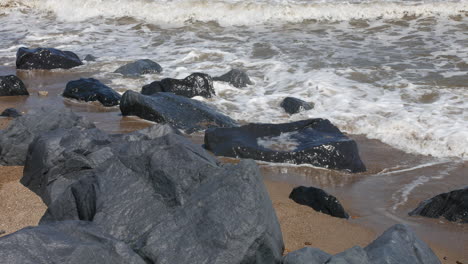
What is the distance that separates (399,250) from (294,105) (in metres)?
4.29

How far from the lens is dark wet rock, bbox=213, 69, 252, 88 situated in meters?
8.34

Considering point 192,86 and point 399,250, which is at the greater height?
point 399,250

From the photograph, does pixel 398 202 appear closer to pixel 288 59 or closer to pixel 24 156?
pixel 24 156

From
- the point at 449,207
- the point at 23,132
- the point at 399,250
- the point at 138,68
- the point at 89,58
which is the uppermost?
the point at 399,250

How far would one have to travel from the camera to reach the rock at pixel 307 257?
2.97 metres

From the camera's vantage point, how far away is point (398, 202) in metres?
4.77

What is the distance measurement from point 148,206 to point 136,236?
206 millimetres

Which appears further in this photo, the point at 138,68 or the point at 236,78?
the point at 138,68

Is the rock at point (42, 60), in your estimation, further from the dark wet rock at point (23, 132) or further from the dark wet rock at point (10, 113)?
the dark wet rock at point (23, 132)

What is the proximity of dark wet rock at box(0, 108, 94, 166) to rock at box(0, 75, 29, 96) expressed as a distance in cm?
277

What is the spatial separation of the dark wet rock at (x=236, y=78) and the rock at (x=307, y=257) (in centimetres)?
540

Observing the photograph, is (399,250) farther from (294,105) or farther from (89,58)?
(89,58)

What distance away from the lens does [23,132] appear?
4.98m

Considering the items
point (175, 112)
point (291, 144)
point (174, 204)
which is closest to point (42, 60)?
point (175, 112)
